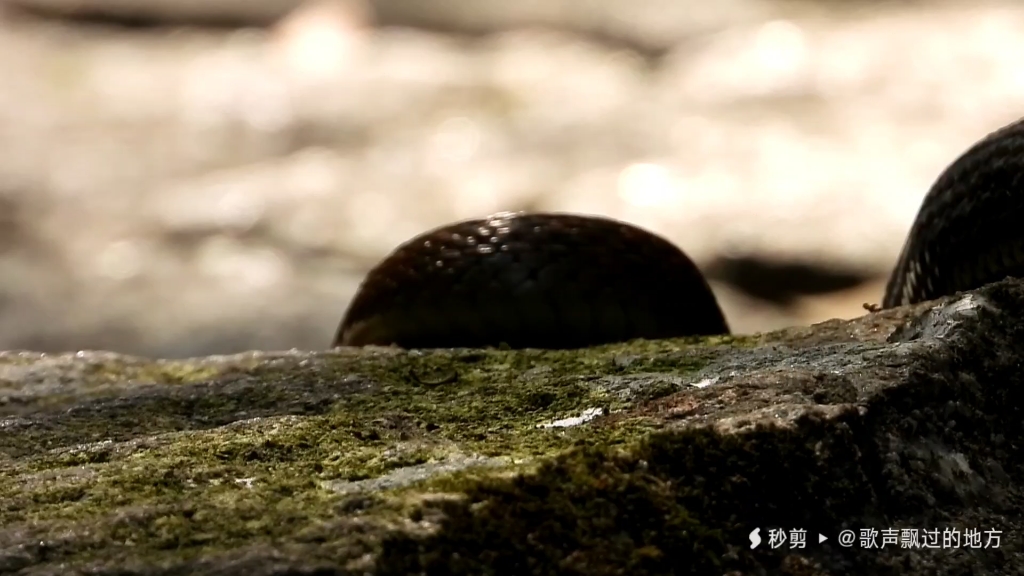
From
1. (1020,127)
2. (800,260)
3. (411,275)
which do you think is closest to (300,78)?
(800,260)

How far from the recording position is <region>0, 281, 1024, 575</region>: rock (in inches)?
34.3

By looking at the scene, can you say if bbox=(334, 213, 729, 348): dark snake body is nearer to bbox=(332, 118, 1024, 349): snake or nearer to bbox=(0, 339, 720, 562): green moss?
bbox=(332, 118, 1024, 349): snake

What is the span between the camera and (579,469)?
0.95 m

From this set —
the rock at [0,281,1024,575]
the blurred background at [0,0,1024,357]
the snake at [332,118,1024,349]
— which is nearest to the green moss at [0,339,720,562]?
the rock at [0,281,1024,575]

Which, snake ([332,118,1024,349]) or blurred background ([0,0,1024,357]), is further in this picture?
blurred background ([0,0,1024,357])

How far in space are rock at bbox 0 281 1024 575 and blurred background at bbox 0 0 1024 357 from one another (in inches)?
144

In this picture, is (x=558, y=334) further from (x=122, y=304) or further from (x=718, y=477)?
(x=122, y=304)

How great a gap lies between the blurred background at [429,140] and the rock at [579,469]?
365 cm

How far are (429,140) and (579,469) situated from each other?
216 inches

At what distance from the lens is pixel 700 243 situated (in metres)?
5.57

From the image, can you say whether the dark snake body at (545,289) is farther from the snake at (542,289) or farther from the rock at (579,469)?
the rock at (579,469)

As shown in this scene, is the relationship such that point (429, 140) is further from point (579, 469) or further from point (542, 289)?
point (579, 469)

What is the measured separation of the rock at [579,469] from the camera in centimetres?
87

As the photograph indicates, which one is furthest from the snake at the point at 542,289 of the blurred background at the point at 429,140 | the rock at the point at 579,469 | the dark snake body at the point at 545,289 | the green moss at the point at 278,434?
the blurred background at the point at 429,140
